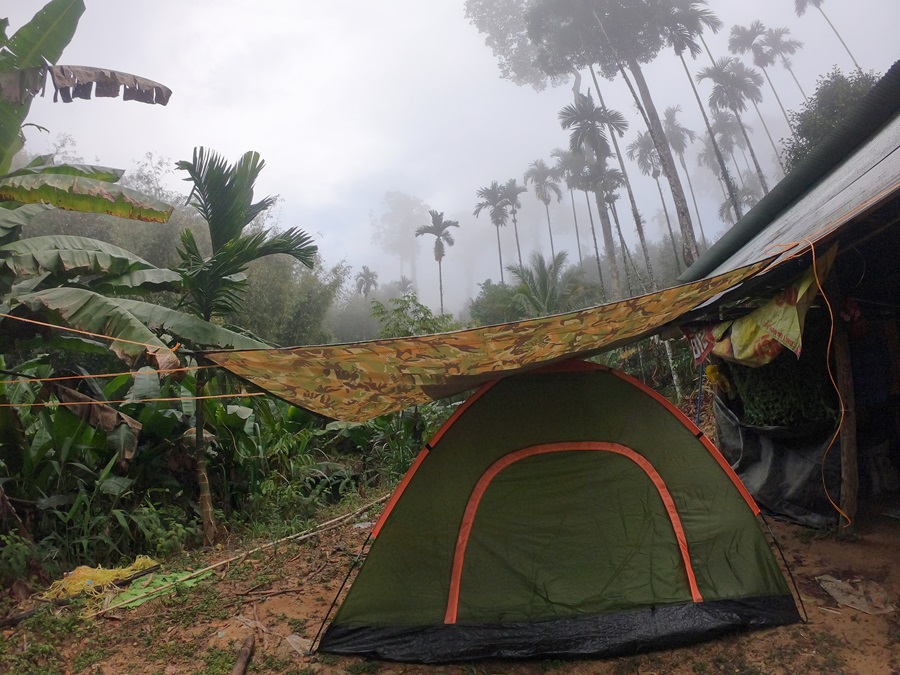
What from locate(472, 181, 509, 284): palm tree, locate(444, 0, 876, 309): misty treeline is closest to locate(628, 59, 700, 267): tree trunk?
locate(444, 0, 876, 309): misty treeline

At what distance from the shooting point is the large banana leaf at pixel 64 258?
4.17 m

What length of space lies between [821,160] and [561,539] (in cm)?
599

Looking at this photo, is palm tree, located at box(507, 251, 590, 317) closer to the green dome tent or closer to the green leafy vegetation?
the green leafy vegetation

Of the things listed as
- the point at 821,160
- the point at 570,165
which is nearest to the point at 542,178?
the point at 570,165

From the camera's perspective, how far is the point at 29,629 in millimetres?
3324

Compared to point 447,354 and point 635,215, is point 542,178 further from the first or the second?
point 447,354

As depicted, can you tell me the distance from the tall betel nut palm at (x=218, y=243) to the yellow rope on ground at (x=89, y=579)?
667mm

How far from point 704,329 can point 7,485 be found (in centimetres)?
636

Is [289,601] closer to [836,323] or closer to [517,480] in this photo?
→ [517,480]

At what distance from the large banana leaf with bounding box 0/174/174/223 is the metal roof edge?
24.1ft

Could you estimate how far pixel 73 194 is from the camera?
426 centimetres

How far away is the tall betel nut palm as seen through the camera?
4.41 m

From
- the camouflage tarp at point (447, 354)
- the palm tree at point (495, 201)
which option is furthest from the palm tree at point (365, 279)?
the camouflage tarp at point (447, 354)

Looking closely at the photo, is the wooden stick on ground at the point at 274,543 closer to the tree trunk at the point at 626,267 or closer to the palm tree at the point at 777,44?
the tree trunk at the point at 626,267
